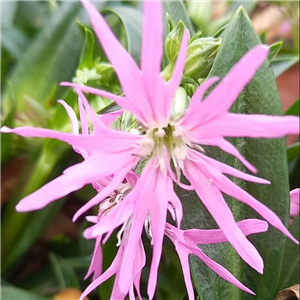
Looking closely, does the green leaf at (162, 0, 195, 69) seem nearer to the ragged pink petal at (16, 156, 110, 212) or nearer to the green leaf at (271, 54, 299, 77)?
the green leaf at (271, 54, 299, 77)

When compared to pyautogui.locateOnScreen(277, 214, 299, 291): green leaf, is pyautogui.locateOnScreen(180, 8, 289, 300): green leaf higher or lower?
higher

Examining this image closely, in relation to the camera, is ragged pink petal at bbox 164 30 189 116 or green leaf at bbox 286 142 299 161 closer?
ragged pink petal at bbox 164 30 189 116

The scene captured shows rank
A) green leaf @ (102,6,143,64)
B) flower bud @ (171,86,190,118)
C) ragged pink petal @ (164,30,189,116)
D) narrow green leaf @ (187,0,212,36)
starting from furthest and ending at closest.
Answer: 1. narrow green leaf @ (187,0,212,36)
2. green leaf @ (102,6,143,64)
3. flower bud @ (171,86,190,118)
4. ragged pink petal @ (164,30,189,116)

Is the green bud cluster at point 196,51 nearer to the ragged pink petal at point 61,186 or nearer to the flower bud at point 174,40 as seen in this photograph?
the flower bud at point 174,40

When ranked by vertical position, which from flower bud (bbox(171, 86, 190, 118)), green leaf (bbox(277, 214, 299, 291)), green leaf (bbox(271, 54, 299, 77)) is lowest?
green leaf (bbox(277, 214, 299, 291))

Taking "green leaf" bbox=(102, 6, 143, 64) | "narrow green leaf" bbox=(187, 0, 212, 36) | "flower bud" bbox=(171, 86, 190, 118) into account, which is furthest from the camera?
"narrow green leaf" bbox=(187, 0, 212, 36)

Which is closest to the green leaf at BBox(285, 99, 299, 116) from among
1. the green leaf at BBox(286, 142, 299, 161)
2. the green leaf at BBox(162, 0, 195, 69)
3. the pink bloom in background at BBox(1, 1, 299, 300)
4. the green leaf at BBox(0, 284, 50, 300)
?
the green leaf at BBox(286, 142, 299, 161)

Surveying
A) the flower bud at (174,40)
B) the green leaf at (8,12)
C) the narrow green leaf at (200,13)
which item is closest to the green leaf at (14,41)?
the green leaf at (8,12)

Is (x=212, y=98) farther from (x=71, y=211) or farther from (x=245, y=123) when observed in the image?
(x=71, y=211)

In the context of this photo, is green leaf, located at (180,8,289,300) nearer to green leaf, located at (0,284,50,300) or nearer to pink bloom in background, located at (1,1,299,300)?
pink bloom in background, located at (1,1,299,300)
